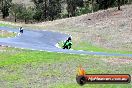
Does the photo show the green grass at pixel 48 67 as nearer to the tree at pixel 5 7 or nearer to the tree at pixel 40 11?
the tree at pixel 40 11

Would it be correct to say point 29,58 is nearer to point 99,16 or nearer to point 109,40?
point 109,40

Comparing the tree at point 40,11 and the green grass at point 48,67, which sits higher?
the tree at point 40,11

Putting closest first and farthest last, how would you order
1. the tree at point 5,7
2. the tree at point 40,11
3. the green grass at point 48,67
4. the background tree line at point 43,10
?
1. the green grass at point 48,67
2. the tree at point 40,11
3. the background tree line at point 43,10
4. the tree at point 5,7

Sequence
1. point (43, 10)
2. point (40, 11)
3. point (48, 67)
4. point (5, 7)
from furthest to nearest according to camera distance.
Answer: point (5, 7)
point (40, 11)
point (43, 10)
point (48, 67)

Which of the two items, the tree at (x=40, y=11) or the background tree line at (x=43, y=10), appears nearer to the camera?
the tree at (x=40, y=11)

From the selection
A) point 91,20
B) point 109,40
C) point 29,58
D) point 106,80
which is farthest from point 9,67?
point 91,20

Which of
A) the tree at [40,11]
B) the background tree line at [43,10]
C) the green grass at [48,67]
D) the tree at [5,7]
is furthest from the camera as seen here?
the tree at [5,7]

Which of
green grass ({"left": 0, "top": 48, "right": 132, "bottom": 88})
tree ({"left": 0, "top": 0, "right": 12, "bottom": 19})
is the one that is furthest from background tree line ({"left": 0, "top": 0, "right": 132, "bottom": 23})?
green grass ({"left": 0, "top": 48, "right": 132, "bottom": 88})

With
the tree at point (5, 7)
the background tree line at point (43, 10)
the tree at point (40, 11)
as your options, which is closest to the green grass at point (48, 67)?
the background tree line at point (43, 10)

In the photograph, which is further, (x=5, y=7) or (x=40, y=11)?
(x=5, y=7)

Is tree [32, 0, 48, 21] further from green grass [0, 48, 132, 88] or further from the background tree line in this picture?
green grass [0, 48, 132, 88]

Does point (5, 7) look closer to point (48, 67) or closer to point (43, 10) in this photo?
point (43, 10)

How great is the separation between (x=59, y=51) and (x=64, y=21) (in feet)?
165

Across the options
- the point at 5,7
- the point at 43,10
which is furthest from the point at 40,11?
the point at 5,7
